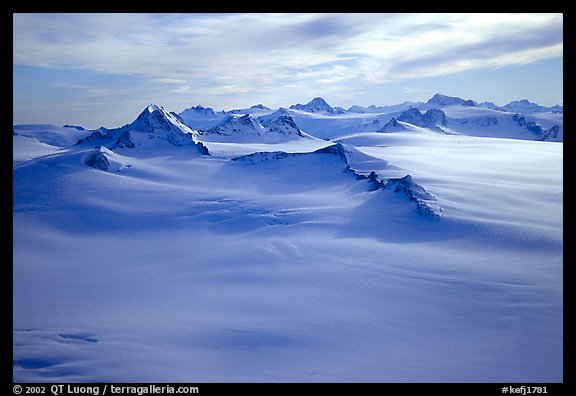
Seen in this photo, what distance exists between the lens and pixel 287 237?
16.5m

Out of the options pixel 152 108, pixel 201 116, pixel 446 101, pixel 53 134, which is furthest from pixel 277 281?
pixel 446 101

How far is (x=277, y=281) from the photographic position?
40.4 ft

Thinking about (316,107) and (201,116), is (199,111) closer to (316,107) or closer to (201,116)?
(201,116)

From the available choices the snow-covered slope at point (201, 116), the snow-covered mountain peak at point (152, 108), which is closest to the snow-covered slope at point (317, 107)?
the snow-covered slope at point (201, 116)

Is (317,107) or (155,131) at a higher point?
(317,107)

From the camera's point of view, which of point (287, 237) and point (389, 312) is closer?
point (389, 312)

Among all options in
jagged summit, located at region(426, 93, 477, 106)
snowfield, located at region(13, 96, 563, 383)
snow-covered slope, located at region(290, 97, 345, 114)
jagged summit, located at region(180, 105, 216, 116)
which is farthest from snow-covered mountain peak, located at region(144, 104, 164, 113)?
jagged summit, located at region(426, 93, 477, 106)

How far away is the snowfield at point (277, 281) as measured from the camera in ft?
26.3
